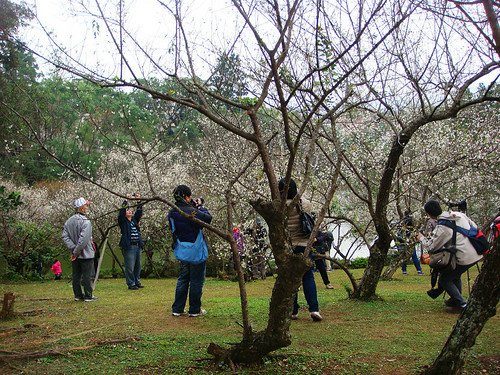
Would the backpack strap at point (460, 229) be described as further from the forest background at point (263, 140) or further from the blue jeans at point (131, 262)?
the blue jeans at point (131, 262)

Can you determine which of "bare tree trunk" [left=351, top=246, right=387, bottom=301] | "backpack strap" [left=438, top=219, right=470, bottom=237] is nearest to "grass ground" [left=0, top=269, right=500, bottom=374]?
"bare tree trunk" [left=351, top=246, right=387, bottom=301]

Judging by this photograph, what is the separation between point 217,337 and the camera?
6.12 meters

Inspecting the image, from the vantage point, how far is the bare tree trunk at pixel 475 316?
12.7 ft

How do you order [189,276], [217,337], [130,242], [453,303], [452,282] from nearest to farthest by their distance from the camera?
[217,337] < [452,282] < [453,303] < [189,276] < [130,242]

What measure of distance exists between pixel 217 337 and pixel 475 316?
305cm

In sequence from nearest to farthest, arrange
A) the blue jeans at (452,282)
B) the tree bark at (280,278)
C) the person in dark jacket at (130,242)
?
the tree bark at (280,278), the blue jeans at (452,282), the person in dark jacket at (130,242)

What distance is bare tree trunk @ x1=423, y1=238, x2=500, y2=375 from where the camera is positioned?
388cm

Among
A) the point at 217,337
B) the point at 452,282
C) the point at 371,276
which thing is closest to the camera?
the point at 217,337

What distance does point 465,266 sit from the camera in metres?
7.29

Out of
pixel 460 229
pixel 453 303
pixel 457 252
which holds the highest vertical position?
pixel 460 229

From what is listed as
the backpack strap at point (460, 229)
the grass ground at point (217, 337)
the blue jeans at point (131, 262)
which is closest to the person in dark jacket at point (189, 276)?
the grass ground at point (217, 337)

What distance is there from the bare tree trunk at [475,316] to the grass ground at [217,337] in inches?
28.2

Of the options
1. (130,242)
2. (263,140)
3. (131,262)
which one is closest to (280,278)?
(263,140)

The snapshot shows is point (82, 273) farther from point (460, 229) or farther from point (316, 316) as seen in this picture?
point (460, 229)
